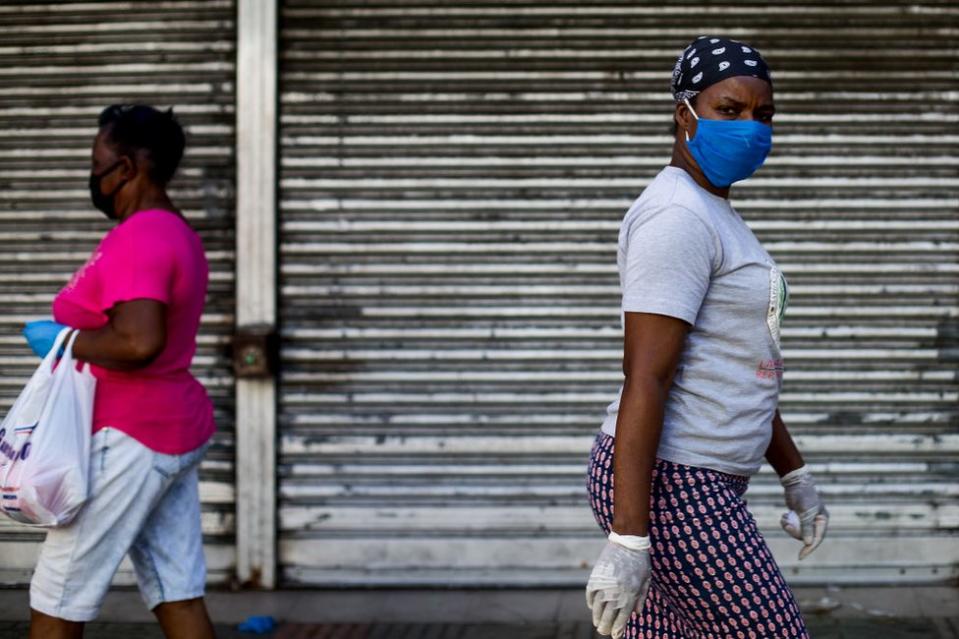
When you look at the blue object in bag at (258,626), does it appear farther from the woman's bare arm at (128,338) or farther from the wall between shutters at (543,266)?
the woman's bare arm at (128,338)

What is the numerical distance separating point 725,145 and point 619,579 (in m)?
0.99

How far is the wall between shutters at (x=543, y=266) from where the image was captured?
5.80m

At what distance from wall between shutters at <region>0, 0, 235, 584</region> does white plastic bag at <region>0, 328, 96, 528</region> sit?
6.82ft

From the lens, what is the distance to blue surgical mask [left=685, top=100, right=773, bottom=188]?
3.00 meters

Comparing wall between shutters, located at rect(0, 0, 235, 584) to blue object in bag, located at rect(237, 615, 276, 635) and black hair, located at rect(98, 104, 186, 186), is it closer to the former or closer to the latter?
blue object in bag, located at rect(237, 615, 276, 635)

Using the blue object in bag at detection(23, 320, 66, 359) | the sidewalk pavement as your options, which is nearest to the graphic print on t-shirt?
the blue object in bag at detection(23, 320, 66, 359)

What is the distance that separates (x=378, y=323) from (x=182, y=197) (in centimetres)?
104

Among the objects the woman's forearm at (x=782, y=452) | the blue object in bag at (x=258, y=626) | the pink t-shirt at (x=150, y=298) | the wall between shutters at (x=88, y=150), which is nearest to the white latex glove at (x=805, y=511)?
the woman's forearm at (x=782, y=452)

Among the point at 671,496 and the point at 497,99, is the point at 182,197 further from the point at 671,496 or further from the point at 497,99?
the point at 671,496

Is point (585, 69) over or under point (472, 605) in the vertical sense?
over

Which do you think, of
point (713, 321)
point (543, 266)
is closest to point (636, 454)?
point (713, 321)

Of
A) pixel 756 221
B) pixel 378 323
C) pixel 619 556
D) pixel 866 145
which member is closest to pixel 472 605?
pixel 378 323

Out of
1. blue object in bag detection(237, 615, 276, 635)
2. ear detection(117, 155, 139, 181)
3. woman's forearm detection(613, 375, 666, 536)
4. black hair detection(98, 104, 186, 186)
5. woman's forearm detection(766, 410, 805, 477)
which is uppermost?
black hair detection(98, 104, 186, 186)

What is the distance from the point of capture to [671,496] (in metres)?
2.91
